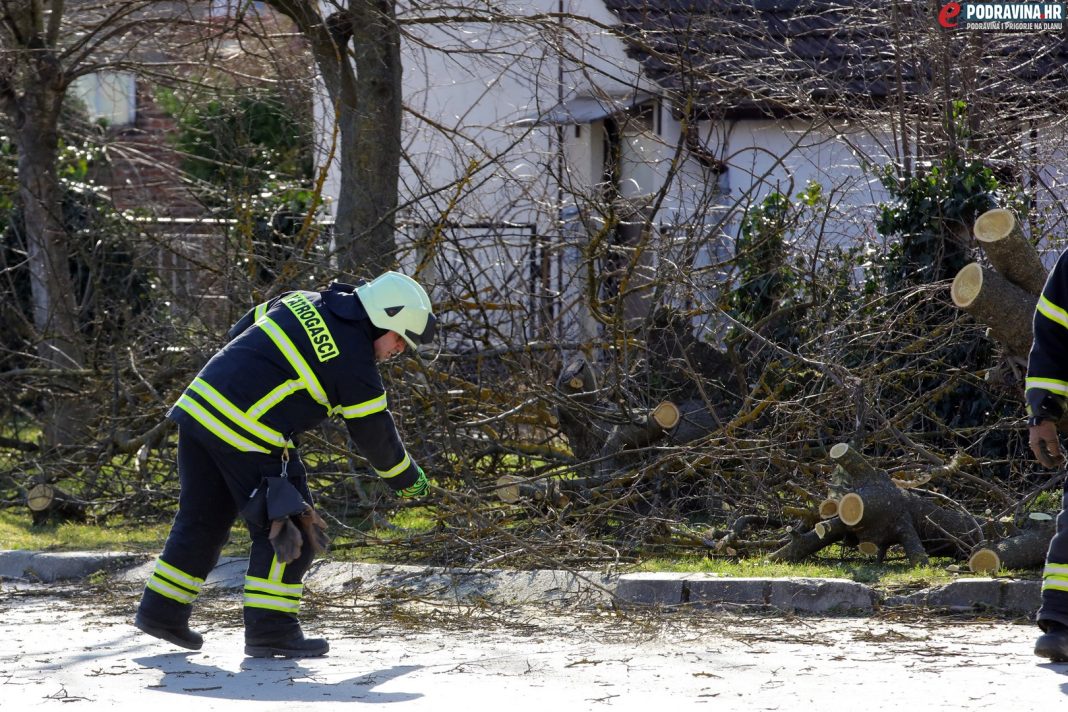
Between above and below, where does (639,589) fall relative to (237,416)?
below

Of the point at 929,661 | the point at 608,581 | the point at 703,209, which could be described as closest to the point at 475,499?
the point at 608,581

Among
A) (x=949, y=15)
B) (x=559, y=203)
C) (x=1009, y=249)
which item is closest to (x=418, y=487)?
(x=1009, y=249)

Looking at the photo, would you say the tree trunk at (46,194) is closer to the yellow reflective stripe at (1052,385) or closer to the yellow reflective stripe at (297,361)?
the yellow reflective stripe at (297,361)

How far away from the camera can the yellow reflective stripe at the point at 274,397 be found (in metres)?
5.27

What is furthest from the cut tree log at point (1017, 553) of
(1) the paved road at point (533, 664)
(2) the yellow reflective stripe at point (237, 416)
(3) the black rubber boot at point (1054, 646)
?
(2) the yellow reflective stripe at point (237, 416)

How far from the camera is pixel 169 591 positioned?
5.34 metres

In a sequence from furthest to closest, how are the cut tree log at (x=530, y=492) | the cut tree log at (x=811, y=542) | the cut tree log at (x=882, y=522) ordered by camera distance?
1. the cut tree log at (x=530, y=492)
2. the cut tree log at (x=811, y=542)
3. the cut tree log at (x=882, y=522)

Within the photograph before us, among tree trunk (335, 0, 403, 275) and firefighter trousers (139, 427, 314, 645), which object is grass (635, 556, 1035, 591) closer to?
firefighter trousers (139, 427, 314, 645)

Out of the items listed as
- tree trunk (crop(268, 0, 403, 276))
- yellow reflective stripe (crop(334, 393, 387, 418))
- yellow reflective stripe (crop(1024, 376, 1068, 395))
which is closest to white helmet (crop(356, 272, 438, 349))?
yellow reflective stripe (crop(334, 393, 387, 418))

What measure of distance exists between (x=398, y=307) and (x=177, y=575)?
4.54 feet

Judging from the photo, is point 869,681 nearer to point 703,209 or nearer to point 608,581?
point 608,581

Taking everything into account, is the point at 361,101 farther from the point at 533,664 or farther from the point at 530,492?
the point at 533,664

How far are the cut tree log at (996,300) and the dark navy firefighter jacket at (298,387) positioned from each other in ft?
9.38

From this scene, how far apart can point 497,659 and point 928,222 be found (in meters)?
4.74
